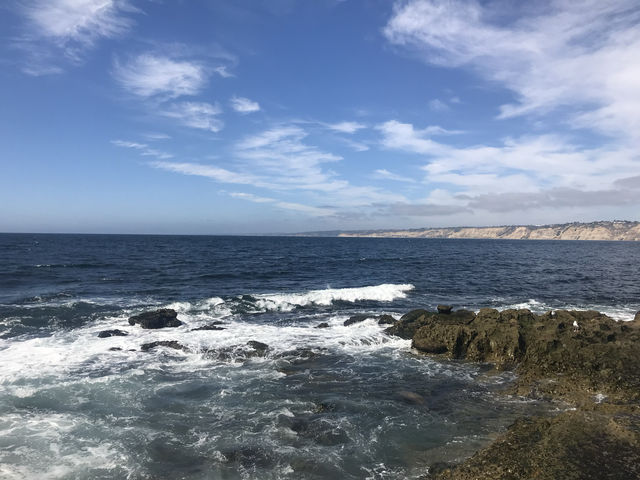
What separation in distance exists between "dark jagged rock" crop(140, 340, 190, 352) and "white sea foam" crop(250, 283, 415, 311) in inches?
407

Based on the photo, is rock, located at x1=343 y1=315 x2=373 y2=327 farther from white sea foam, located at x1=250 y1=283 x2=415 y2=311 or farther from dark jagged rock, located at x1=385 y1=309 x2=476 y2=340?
white sea foam, located at x1=250 y1=283 x2=415 y2=311

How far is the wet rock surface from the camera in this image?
847 cm

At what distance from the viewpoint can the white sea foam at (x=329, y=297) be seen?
31.0 meters

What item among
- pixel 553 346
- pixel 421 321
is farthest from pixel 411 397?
pixel 421 321

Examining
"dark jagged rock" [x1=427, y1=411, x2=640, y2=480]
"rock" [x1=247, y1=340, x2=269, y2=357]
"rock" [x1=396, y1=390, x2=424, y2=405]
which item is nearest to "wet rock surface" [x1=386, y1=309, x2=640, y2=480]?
"dark jagged rock" [x1=427, y1=411, x2=640, y2=480]

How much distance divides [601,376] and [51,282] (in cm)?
4403

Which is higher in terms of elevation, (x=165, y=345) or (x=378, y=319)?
(x=378, y=319)

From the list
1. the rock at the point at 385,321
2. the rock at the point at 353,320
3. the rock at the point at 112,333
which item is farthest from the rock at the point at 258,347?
the rock at the point at 385,321

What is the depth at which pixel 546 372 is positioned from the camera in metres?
14.9

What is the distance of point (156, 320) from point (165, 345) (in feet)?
15.7

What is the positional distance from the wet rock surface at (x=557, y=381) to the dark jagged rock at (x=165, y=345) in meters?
11.0

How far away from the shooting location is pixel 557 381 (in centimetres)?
1397

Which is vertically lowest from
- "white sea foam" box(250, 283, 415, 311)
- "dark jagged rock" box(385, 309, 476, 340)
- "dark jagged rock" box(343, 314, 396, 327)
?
"white sea foam" box(250, 283, 415, 311)

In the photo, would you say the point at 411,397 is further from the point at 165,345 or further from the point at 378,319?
the point at 165,345
